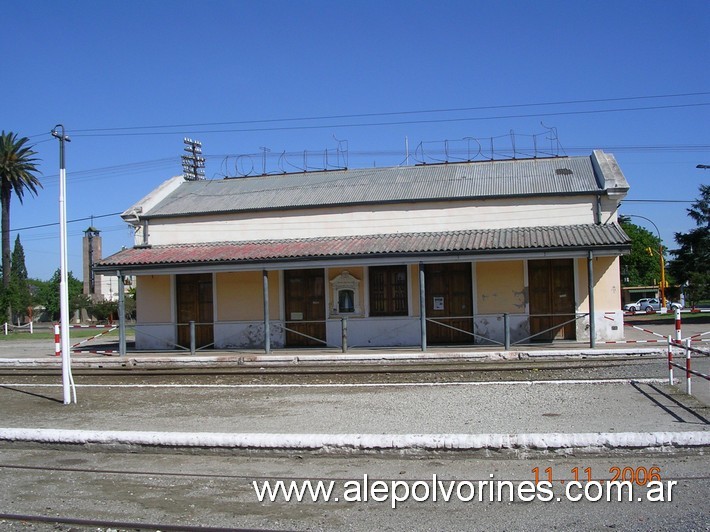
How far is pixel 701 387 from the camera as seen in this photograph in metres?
11.7

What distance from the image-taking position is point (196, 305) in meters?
25.1

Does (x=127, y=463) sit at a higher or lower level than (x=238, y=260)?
lower

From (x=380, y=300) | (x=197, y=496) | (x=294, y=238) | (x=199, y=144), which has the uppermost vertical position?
(x=199, y=144)

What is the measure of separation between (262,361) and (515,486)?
13.8 metres

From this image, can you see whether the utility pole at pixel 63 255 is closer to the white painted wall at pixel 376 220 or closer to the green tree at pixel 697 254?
the white painted wall at pixel 376 220

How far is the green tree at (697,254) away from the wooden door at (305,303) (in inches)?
921

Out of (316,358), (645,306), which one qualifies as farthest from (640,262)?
(316,358)

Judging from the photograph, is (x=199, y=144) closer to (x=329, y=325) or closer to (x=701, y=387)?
(x=329, y=325)

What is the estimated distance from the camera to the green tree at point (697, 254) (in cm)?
3778

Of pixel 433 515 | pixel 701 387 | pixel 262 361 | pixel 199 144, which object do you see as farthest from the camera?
pixel 199 144

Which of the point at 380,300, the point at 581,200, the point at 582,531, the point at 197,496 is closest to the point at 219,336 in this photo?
the point at 380,300

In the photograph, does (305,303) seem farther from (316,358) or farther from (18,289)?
(18,289)

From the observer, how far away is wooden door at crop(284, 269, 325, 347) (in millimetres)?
24109

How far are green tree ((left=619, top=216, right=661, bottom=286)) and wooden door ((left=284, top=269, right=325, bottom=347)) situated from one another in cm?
6055
